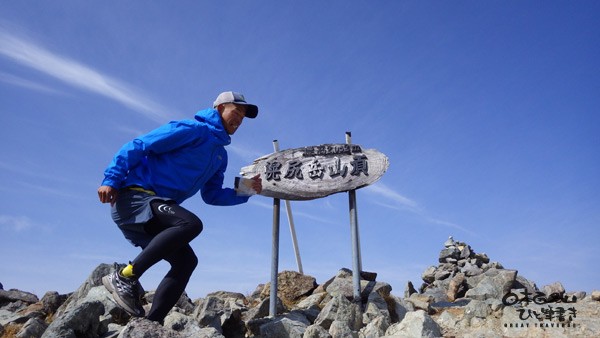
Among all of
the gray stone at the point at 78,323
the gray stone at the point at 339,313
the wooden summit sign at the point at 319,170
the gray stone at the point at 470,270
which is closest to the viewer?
the gray stone at the point at 78,323

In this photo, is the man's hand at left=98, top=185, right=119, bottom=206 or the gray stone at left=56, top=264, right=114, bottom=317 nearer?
the man's hand at left=98, top=185, right=119, bottom=206

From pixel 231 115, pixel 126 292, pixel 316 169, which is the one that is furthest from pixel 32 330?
pixel 316 169

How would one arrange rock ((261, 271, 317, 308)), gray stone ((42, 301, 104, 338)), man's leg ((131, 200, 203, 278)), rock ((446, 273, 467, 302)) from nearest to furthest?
man's leg ((131, 200, 203, 278)) → gray stone ((42, 301, 104, 338)) → rock ((261, 271, 317, 308)) → rock ((446, 273, 467, 302))

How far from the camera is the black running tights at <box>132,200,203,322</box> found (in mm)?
5074

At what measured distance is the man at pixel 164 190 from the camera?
509 centimetres

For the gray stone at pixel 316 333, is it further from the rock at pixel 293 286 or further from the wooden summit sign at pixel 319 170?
the rock at pixel 293 286

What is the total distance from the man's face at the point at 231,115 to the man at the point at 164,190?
0.01 metres

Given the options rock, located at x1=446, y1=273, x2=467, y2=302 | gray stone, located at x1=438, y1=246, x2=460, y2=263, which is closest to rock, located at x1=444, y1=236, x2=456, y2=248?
gray stone, located at x1=438, y1=246, x2=460, y2=263

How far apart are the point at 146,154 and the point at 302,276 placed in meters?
6.78

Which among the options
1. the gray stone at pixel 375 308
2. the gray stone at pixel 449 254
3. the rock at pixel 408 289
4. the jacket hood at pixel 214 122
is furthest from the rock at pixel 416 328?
the gray stone at pixel 449 254

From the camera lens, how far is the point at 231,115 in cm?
607

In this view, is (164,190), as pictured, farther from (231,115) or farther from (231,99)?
(231,99)

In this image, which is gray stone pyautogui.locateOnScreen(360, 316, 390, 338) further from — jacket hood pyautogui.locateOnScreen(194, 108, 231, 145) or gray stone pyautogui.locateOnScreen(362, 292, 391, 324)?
jacket hood pyautogui.locateOnScreen(194, 108, 231, 145)

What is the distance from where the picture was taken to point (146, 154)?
5496 mm
